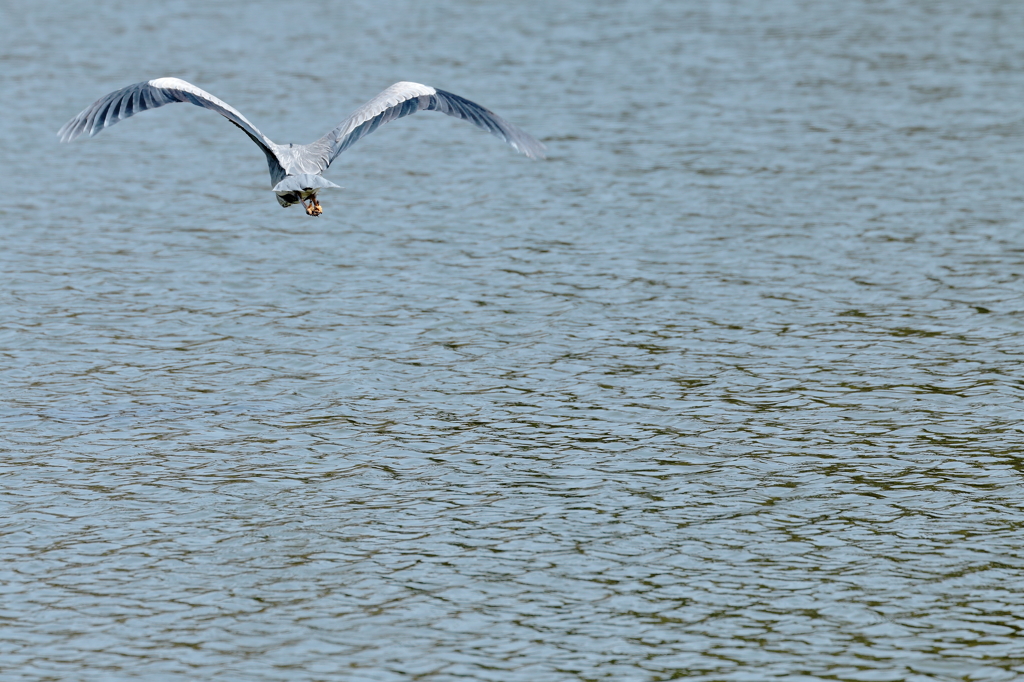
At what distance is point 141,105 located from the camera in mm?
14523

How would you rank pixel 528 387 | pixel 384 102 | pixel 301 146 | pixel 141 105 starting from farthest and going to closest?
1. pixel 528 387
2. pixel 384 102
3. pixel 301 146
4. pixel 141 105

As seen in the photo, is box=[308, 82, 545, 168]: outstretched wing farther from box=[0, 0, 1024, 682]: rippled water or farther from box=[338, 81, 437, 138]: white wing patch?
box=[0, 0, 1024, 682]: rippled water

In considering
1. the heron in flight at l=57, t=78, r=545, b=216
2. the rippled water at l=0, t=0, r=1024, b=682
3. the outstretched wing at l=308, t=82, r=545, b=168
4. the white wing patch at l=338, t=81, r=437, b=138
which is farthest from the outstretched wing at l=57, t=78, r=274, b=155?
the rippled water at l=0, t=0, r=1024, b=682

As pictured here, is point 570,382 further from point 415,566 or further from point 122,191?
point 122,191

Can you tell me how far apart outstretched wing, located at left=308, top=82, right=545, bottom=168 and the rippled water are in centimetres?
288

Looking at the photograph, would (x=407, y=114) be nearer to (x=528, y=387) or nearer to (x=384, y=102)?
(x=384, y=102)

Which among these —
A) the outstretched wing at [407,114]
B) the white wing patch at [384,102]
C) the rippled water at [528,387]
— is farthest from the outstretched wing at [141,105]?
the rippled water at [528,387]

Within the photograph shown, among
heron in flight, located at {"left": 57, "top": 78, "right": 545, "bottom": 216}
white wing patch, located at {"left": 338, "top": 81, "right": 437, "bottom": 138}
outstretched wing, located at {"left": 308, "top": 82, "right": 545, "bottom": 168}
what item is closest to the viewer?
heron in flight, located at {"left": 57, "top": 78, "right": 545, "bottom": 216}

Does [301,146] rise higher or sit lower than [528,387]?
higher

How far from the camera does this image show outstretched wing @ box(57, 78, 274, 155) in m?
14.3

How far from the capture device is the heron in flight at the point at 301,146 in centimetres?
1427

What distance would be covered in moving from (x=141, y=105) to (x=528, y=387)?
17.0ft

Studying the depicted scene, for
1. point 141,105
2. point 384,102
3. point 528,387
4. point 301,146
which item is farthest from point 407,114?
point 528,387

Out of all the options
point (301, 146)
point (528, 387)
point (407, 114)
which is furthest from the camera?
point (528, 387)
